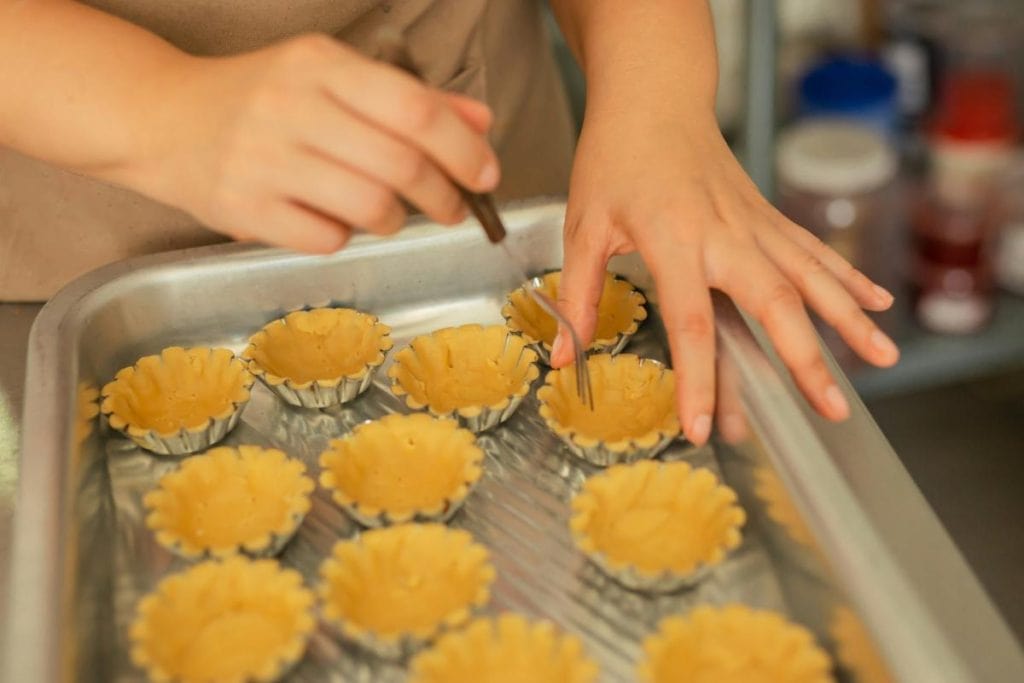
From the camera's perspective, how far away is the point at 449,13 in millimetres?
988

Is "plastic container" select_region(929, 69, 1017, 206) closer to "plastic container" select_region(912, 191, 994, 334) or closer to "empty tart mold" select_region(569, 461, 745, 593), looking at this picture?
"plastic container" select_region(912, 191, 994, 334)

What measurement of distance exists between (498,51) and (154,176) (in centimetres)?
45

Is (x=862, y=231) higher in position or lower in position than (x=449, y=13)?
lower

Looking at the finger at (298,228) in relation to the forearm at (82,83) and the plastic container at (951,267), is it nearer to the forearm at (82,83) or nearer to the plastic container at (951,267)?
the forearm at (82,83)

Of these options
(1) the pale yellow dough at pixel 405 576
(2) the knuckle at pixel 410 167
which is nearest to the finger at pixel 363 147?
(2) the knuckle at pixel 410 167

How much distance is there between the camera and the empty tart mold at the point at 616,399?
84 centimetres

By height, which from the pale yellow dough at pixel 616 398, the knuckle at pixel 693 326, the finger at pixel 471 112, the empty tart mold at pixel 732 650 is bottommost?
the pale yellow dough at pixel 616 398

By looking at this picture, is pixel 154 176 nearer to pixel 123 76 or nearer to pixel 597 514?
pixel 123 76

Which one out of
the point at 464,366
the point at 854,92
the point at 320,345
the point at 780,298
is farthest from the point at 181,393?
the point at 854,92

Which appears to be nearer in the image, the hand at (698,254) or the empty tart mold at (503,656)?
the empty tart mold at (503,656)

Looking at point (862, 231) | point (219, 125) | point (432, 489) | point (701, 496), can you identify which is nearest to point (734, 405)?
point (701, 496)

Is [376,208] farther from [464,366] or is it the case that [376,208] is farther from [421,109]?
[464,366]

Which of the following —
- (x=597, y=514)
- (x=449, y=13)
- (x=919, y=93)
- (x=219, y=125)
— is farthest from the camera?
(x=919, y=93)

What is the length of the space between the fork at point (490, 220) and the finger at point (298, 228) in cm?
8
